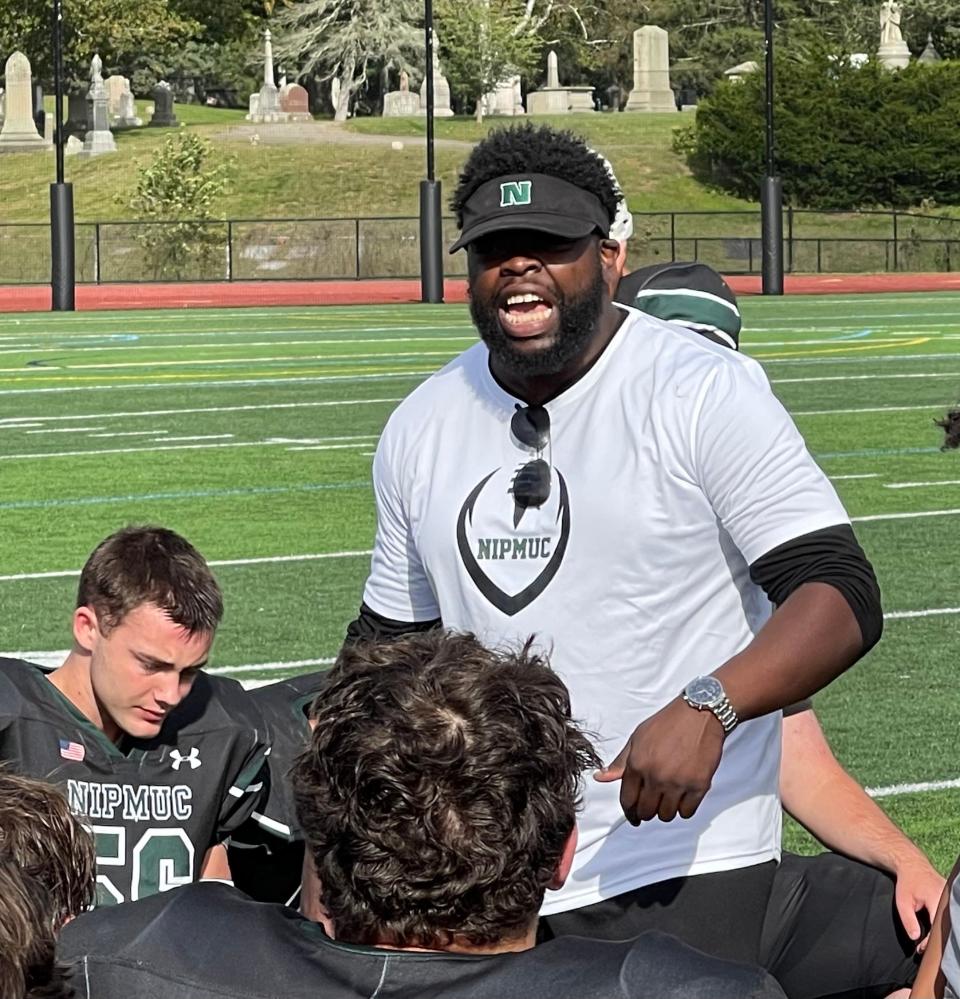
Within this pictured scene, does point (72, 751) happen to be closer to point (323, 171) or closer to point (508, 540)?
point (508, 540)

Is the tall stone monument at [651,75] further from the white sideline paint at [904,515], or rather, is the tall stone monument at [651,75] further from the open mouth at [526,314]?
the open mouth at [526,314]

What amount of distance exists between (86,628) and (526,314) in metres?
1.14

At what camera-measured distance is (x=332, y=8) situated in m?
78.8

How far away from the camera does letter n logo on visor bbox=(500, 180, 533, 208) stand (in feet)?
12.0

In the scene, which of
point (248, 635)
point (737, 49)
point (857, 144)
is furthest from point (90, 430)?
point (737, 49)

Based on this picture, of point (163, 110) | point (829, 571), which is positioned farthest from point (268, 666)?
point (163, 110)

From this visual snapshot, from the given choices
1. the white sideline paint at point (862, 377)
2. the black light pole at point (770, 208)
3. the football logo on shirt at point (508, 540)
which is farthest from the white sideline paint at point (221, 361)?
the football logo on shirt at point (508, 540)

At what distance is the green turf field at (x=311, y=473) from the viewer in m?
8.09

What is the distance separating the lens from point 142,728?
A: 161 inches

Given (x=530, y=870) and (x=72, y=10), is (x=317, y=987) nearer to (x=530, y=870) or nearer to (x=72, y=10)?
(x=530, y=870)

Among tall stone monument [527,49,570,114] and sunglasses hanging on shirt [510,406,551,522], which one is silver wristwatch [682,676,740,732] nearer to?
sunglasses hanging on shirt [510,406,551,522]

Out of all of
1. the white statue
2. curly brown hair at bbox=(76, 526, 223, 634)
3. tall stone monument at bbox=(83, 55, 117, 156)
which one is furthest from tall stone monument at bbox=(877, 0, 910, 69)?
curly brown hair at bbox=(76, 526, 223, 634)

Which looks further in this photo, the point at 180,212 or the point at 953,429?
the point at 180,212

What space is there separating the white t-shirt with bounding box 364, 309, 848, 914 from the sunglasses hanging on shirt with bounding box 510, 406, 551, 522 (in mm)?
14
